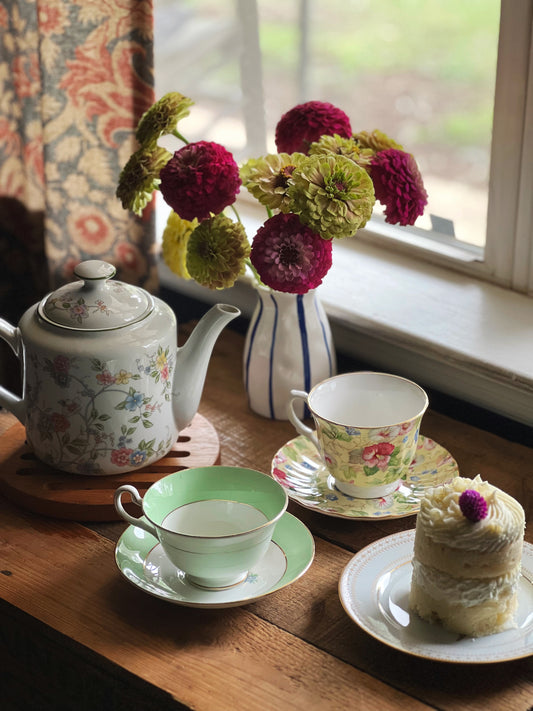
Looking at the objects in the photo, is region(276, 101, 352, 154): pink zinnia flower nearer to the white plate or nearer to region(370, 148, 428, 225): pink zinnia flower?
region(370, 148, 428, 225): pink zinnia flower

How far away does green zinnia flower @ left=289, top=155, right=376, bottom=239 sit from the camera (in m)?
0.89

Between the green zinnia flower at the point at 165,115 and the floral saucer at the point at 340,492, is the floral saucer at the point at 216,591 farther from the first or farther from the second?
the green zinnia flower at the point at 165,115

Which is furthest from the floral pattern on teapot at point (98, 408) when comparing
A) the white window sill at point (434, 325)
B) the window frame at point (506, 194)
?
the window frame at point (506, 194)

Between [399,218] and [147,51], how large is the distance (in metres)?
0.45

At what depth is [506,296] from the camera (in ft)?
4.04

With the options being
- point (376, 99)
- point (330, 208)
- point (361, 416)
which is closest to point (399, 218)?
point (330, 208)

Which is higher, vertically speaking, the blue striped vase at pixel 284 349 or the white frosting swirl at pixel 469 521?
the white frosting swirl at pixel 469 521

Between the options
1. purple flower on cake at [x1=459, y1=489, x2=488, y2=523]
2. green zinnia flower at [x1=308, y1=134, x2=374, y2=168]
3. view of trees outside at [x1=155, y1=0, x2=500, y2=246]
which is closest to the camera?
purple flower on cake at [x1=459, y1=489, x2=488, y2=523]

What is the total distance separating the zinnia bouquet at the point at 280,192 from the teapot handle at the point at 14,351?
191 mm

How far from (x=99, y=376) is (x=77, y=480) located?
5.8 inches

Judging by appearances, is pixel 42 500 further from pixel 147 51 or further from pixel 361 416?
pixel 147 51

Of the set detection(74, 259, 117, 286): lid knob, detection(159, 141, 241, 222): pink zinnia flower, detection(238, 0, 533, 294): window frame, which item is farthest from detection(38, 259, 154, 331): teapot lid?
detection(238, 0, 533, 294): window frame

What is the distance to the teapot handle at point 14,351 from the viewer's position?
0.96 metres

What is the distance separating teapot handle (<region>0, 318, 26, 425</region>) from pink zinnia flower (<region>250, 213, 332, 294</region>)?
0.88ft
